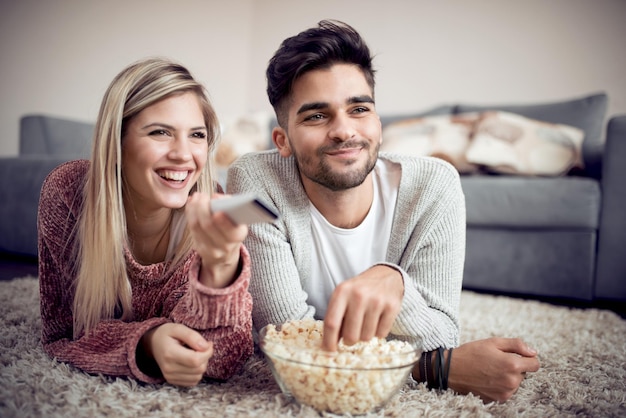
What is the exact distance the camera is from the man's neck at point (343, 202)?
3.79 ft

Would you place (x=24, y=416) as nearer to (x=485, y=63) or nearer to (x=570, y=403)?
(x=570, y=403)

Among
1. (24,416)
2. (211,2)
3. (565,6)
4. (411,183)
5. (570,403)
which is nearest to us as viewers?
(24,416)

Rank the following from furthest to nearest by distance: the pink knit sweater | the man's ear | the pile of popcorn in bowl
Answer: the man's ear, the pink knit sweater, the pile of popcorn in bowl

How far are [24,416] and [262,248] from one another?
510 mm

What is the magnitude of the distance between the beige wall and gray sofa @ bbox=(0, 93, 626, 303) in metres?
0.77

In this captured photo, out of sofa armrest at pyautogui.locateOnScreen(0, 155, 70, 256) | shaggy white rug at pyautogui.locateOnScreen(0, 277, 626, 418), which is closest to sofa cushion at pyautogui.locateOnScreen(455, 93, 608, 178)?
shaggy white rug at pyautogui.locateOnScreen(0, 277, 626, 418)

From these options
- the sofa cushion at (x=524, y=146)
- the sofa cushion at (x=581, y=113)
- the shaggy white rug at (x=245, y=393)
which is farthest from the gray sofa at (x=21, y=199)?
the sofa cushion at (x=581, y=113)

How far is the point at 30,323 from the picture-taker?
48.9 inches

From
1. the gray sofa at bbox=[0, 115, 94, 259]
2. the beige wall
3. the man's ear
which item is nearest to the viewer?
the man's ear

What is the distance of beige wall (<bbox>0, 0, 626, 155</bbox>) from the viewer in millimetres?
2691

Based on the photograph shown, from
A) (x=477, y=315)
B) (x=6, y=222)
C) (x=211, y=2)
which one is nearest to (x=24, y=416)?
(x=477, y=315)

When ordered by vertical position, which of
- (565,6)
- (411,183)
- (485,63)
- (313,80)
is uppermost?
(565,6)

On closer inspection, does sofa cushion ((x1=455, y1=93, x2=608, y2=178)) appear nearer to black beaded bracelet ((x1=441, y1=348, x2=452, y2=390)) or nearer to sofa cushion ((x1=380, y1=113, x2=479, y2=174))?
sofa cushion ((x1=380, y1=113, x2=479, y2=174))

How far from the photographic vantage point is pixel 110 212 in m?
1.00
